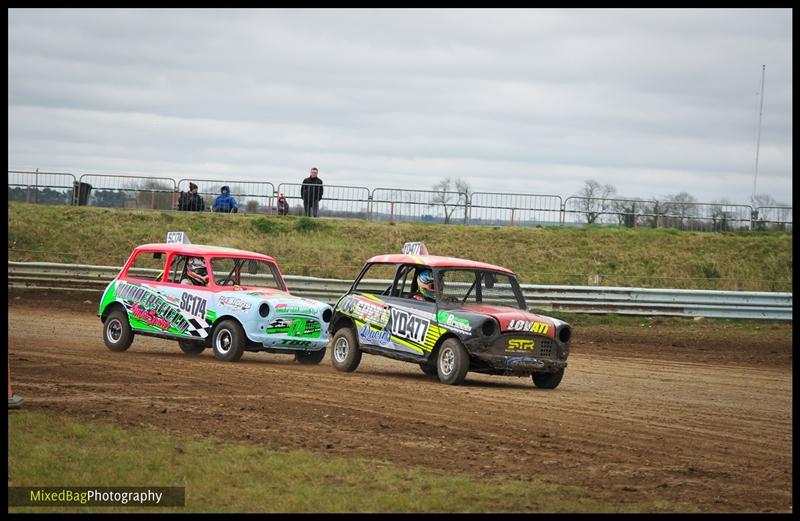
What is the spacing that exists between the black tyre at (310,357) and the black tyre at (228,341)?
3.88 ft

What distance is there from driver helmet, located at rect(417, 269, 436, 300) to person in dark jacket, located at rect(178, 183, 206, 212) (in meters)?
20.7

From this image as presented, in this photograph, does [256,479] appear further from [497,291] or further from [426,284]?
[497,291]

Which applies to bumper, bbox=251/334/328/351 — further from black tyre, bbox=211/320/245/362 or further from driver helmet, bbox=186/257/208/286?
driver helmet, bbox=186/257/208/286

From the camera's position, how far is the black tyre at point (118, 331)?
18250mm

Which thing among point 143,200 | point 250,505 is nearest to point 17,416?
point 250,505

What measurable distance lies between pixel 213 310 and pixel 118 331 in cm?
206

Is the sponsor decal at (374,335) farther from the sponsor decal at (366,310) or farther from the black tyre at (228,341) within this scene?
the black tyre at (228,341)

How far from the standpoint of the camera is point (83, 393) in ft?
41.4

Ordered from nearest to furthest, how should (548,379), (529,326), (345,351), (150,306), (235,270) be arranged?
(529,326) < (548,379) < (345,351) < (150,306) < (235,270)

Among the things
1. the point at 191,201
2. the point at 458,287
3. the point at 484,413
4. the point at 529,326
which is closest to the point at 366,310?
the point at 458,287

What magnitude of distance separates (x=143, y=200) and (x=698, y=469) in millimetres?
29512

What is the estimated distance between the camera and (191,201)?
36062mm

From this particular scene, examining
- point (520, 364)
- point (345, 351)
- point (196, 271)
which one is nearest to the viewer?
point (520, 364)

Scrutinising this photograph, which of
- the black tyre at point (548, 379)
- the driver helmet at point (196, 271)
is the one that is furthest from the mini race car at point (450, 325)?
the driver helmet at point (196, 271)
